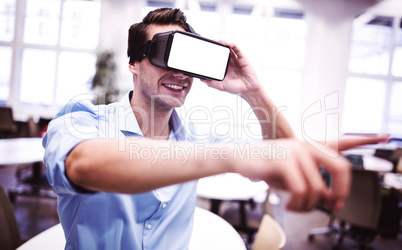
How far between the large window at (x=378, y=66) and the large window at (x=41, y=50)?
19.1 ft

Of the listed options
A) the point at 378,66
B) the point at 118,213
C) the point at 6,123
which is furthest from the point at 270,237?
the point at 378,66

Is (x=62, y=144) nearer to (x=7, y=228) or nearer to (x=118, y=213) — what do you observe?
(x=118, y=213)

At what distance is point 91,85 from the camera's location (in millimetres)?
5027

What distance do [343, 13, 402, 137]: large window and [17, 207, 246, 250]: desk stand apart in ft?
17.0

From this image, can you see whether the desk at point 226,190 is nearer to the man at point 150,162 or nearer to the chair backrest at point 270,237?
the chair backrest at point 270,237

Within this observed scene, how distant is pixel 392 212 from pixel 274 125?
2308 millimetres

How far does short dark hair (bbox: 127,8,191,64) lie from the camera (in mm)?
666

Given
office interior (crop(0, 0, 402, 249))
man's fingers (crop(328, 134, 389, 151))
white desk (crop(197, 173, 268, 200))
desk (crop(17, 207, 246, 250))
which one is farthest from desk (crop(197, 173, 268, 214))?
office interior (crop(0, 0, 402, 249))

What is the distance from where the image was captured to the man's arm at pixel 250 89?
2.08 ft

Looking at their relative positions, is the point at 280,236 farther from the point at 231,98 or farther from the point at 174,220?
the point at 231,98

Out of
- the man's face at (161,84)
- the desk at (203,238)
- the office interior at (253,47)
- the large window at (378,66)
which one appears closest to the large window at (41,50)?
the office interior at (253,47)

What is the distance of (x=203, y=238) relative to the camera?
101 centimetres

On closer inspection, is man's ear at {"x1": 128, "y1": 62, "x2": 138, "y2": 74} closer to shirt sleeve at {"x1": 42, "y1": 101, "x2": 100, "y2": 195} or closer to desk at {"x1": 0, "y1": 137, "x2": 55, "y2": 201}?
shirt sleeve at {"x1": 42, "y1": 101, "x2": 100, "y2": 195}

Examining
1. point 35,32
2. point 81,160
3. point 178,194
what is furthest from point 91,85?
point 81,160
